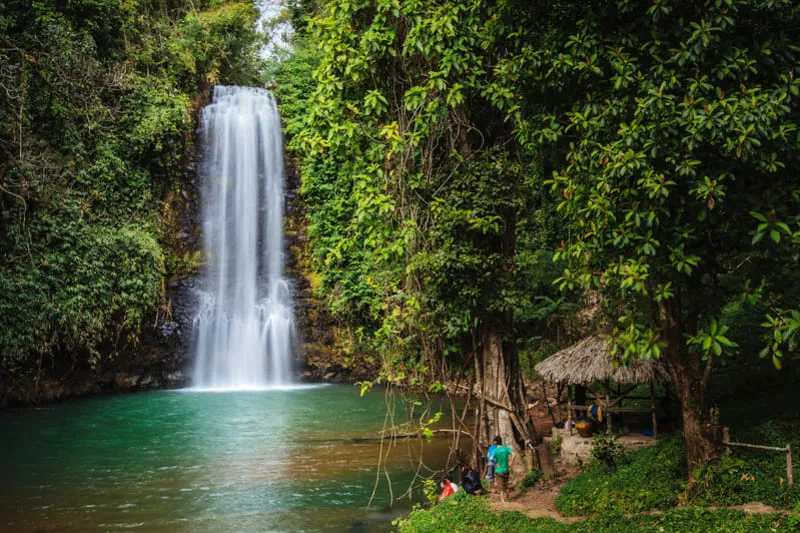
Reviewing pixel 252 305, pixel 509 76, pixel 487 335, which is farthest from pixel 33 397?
pixel 509 76

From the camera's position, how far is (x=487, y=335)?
10.1 meters

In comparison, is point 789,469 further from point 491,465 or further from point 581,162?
point 581,162

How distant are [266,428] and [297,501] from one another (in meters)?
5.74

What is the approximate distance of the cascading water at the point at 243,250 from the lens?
2325 centimetres

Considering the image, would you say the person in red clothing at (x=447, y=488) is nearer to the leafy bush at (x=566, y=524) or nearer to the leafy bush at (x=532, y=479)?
the leafy bush at (x=566, y=524)

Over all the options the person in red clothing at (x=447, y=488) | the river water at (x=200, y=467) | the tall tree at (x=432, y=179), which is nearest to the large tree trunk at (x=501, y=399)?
the tall tree at (x=432, y=179)

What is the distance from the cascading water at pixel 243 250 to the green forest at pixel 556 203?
546 cm

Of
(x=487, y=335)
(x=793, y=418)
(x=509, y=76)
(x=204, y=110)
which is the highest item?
(x=204, y=110)

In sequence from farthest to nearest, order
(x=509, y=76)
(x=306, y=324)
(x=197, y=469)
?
(x=306, y=324), (x=197, y=469), (x=509, y=76)

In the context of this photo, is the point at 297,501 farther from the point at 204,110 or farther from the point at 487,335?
the point at 204,110

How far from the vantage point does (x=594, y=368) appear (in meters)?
10.5

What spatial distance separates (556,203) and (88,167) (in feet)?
52.2

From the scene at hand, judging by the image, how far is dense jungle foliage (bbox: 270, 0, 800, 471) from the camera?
231 inches

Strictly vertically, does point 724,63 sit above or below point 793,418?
above
